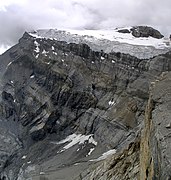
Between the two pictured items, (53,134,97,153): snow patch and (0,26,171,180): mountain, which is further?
(53,134,97,153): snow patch

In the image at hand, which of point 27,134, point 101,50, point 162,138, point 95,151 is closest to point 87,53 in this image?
point 101,50

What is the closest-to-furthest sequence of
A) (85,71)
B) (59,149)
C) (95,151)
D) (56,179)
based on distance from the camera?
(56,179) < (95,151) < (59,149) < (85,71)

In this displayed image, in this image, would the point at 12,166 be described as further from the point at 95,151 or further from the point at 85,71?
the point at 85,71

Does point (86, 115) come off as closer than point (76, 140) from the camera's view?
No

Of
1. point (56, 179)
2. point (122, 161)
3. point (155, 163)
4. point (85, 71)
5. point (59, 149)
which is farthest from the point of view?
point (85, 71)

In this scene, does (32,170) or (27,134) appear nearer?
(32,170)

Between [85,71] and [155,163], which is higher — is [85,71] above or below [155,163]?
above

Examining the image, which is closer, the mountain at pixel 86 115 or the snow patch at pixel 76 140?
the mountain at pixel 86 115

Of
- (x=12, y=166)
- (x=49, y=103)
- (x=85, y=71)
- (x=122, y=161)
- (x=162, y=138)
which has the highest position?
(x=85, y=71)

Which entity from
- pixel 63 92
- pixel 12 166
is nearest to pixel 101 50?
pixel 63 92

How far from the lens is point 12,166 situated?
167000 mm

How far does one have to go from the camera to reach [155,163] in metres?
21.1

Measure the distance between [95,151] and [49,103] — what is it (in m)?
55.4

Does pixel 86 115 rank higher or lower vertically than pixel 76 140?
higher
